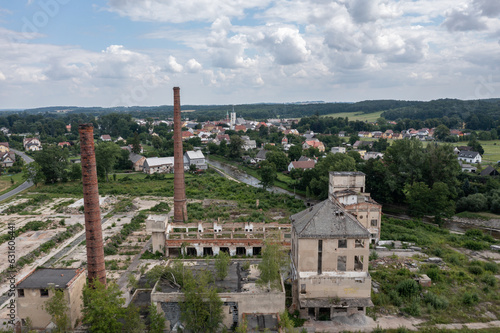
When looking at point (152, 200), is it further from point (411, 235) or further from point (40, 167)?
point (411, 235)

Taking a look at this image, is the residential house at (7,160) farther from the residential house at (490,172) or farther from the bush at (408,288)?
the residential house at (490,172)

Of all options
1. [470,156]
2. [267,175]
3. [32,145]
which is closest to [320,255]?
[267,175]

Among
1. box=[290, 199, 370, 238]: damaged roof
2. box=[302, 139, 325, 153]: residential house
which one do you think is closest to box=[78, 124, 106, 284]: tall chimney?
box=[290, 199, 370, 238]: damaged roof

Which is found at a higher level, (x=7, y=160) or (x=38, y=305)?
(x=7, y=160)

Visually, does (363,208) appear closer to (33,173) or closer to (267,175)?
(267,175)

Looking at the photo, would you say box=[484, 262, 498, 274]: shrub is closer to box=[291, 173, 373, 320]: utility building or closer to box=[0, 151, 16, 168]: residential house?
box=[291, 173, 373, 320]: utility building

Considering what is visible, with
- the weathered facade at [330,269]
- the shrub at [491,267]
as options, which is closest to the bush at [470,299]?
the shrub at [491,267]
